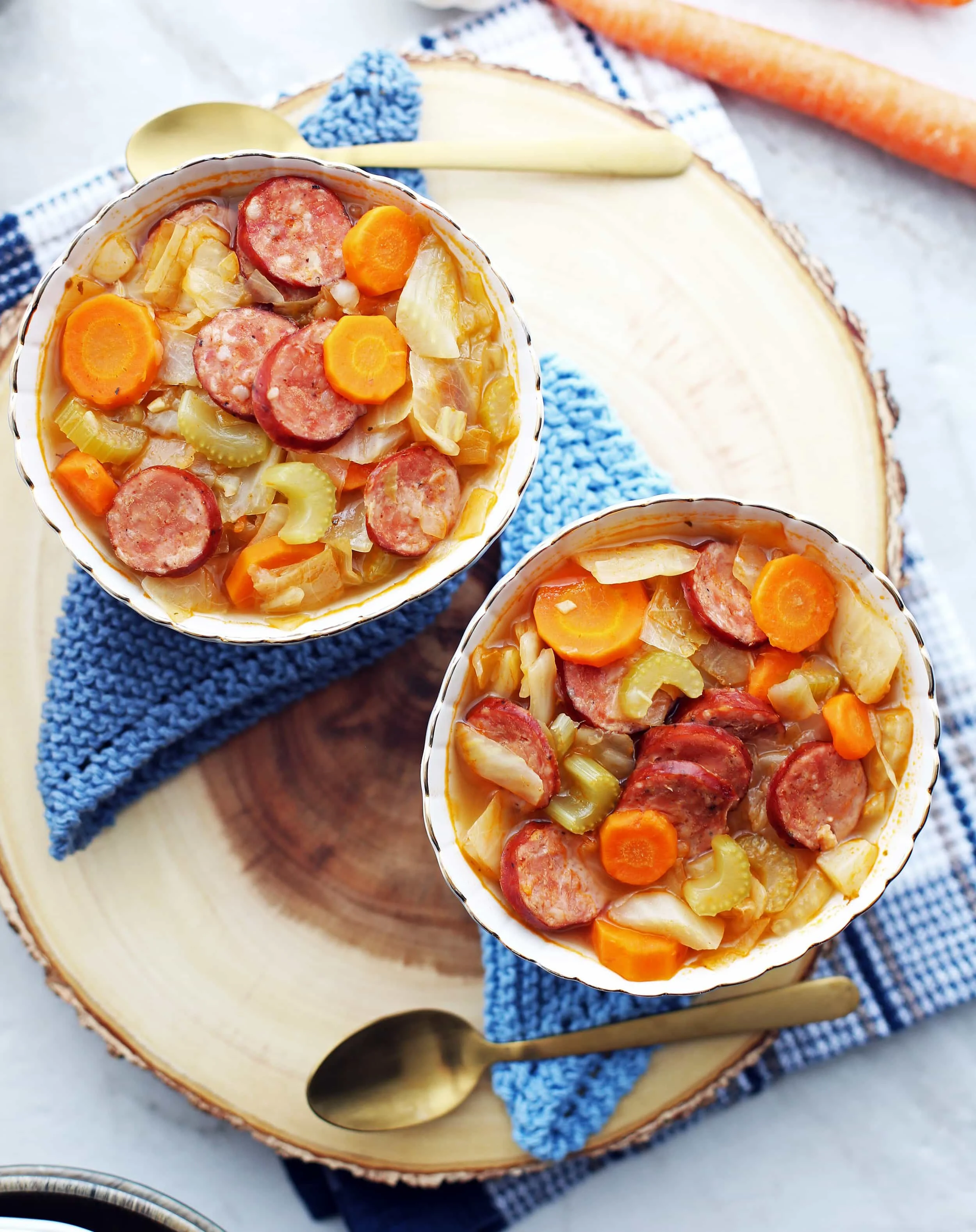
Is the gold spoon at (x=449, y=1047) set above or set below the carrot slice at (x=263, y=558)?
below

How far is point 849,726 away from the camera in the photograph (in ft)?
7.58

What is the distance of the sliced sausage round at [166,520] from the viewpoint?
2.32 metres

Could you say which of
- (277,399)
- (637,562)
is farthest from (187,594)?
(637,562)

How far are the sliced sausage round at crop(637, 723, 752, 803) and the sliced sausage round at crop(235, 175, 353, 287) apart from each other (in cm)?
124

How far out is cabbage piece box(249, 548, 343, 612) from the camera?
7.73ft

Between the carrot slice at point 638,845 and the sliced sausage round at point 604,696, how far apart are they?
183 mm

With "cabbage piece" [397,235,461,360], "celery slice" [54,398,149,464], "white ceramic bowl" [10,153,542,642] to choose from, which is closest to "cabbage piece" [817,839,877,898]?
"white ceramic bowl" [10,153,542,642]

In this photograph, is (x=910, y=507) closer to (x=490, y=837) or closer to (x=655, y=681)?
(x=655, y=681)

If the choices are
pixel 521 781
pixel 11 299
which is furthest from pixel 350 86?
pixel 521 781

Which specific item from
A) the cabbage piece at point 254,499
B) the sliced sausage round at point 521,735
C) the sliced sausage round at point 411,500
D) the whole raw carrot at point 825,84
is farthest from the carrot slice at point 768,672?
the whole raw carrot at point 825,84

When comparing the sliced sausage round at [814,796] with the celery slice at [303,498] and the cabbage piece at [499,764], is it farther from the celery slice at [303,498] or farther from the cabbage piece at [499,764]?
the celery slice at [303,498]

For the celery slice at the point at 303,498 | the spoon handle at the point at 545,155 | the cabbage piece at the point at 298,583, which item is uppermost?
the spoon handle at the point at 545,155

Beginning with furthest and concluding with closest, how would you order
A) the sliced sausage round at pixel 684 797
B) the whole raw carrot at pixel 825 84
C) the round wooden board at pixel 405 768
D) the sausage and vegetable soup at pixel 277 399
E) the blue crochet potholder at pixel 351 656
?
the whole raw carrot at pixel 825 84, the round wooden board at pixel 405 768, the blue crochet potholder at pixel 351 656, the sausage and vegetable soup at pixel 277 399, the sliced sausage round at pixel 684 797

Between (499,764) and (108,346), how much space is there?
1.22 metres
